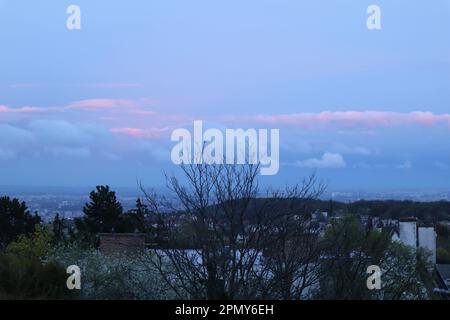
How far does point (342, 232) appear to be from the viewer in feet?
27.1

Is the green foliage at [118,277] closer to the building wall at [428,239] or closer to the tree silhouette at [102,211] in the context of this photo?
the tree silhouette at [102,211]

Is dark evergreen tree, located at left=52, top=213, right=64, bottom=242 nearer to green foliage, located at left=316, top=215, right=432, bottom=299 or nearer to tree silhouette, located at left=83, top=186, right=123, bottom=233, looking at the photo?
tree silhouette, located at left=83, top=186, right=123, bottom=233

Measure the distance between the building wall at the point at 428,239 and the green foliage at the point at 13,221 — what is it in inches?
248

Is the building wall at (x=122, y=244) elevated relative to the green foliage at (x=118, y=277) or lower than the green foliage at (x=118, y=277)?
elevated

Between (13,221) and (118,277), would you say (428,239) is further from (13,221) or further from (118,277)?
(13,221)

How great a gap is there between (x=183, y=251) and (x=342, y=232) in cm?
205

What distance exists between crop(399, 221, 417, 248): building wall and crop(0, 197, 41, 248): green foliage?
5.93 m

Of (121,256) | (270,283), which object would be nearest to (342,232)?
(270,283)

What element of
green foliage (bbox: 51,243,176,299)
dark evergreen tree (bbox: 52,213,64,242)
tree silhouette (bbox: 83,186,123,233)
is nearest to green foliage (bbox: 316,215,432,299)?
green foliage (bbox: 51,243,176,299)

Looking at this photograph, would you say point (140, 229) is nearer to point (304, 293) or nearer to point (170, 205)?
point (170, 205)

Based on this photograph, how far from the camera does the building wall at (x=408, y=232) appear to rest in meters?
10.3

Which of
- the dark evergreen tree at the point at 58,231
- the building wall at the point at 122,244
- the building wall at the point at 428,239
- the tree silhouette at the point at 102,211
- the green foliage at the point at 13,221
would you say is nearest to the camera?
the building wall at the point at 122,244

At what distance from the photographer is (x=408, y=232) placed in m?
10.7

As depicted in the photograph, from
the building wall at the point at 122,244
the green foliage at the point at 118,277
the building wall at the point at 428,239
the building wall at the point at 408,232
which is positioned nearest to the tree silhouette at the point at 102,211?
the building wall at the point at 122,244
